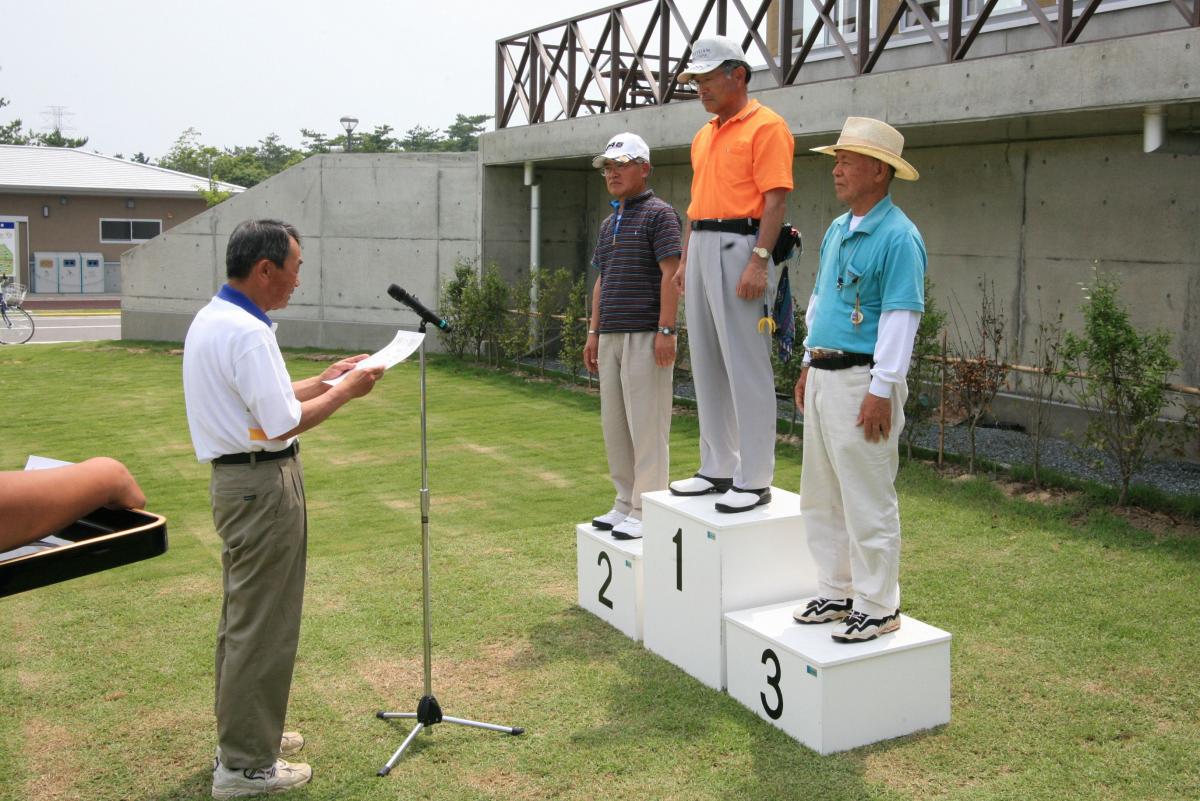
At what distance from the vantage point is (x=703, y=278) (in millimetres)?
4578

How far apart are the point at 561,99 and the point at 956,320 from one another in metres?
5.70

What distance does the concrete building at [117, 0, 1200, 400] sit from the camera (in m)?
7.03

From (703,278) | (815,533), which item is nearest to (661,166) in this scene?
(703,278)

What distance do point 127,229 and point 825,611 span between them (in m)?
33.4

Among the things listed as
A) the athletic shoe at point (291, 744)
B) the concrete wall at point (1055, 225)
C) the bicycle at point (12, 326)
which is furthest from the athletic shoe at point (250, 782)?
the bicycle at point (12, 326)

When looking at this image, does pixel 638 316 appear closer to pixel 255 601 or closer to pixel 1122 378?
pixel 255 601

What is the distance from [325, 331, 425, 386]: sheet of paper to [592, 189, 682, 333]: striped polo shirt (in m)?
1.57

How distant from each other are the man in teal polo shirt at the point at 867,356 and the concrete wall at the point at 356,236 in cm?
1103

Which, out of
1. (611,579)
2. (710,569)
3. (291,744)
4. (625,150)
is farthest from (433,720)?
(625,150)

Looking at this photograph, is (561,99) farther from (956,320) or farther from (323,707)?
(323,707)

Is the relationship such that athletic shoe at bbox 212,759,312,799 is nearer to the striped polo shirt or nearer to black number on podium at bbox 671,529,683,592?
black number on podium at bbox 671,529,683,592

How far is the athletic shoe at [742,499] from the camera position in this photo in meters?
4.36

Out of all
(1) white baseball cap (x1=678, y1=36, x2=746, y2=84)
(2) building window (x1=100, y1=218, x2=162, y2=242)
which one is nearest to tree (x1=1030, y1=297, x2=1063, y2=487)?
(1) white baseball cap (x1=678, y1=36, x2=746, y2=84)

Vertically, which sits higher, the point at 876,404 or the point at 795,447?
the point at 876,404
